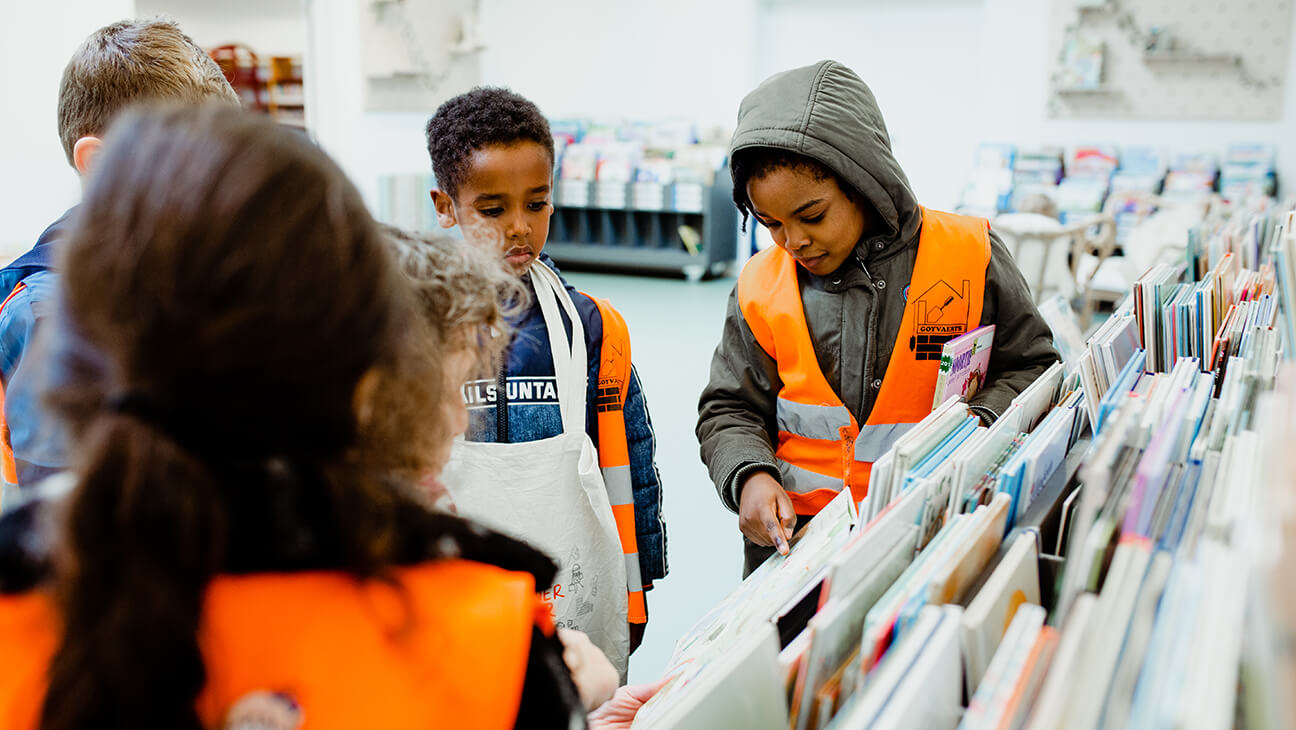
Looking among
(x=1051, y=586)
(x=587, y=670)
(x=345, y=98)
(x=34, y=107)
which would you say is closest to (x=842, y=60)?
(x=345, y=98)

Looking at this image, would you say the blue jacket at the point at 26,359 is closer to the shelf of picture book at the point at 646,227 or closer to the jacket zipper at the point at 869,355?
the jacket zipper at the point at 869,355

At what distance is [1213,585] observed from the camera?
1.72ft

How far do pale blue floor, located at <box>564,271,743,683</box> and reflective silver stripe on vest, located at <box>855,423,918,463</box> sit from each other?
96cm

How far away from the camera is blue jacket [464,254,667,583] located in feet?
4.54

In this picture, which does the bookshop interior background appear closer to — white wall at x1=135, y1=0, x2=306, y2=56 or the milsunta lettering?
white wall at x1=135, y1=0, x2=306, y2=56

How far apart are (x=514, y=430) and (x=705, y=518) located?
181cm

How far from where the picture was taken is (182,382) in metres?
0.51

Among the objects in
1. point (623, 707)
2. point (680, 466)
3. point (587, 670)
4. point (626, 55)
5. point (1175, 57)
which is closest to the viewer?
point (587, 670)

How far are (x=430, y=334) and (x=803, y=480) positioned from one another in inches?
33.6

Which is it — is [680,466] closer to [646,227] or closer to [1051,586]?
[1051,586]

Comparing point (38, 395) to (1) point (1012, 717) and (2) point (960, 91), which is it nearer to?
(1) point (1012, 717)

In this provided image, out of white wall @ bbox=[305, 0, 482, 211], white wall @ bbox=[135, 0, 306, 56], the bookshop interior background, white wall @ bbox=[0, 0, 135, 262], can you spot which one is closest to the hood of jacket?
the bookshop interior background

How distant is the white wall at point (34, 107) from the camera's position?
3.65 metres

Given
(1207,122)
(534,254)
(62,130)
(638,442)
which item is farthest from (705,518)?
(1207,122)
